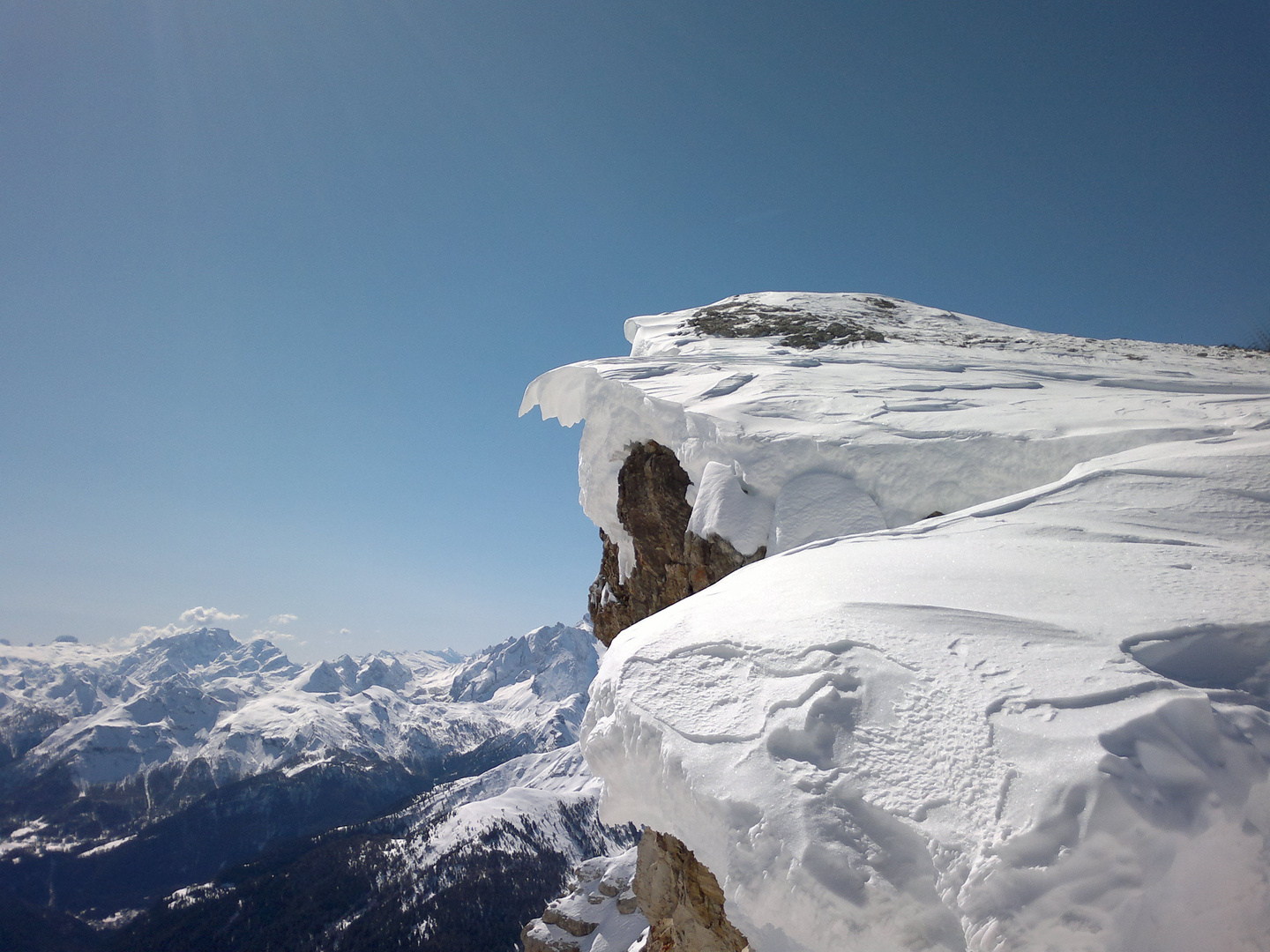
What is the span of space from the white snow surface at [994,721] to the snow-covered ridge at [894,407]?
0.81 metres

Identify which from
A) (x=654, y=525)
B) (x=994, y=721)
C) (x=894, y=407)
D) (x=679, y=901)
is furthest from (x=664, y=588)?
(x=994, y=721)

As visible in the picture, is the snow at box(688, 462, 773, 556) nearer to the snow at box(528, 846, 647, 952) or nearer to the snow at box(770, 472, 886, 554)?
the snow at box(770, 472, 886, 554)

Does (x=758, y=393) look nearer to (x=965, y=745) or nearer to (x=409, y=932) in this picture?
(x=965, y=745)

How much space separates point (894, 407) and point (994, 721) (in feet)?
24.2

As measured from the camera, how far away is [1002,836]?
260cm

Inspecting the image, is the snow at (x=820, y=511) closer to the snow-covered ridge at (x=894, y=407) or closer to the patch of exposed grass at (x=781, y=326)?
the snow-covered ridge at (x=894, y=407)

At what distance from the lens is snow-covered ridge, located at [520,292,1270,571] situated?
7.67 metres

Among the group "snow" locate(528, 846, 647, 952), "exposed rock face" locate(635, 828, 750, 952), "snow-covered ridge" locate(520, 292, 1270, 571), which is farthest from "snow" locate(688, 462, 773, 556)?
"snow" locate(528, 846, 647, 952)

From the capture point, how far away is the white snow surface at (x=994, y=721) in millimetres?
2428

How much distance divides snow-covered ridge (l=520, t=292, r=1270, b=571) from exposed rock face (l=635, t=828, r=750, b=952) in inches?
165

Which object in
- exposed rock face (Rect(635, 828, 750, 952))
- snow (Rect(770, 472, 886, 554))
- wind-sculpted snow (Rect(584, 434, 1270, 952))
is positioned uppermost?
snow (Rect(770, 472, 886, 554))

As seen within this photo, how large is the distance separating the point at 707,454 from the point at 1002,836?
770 cm

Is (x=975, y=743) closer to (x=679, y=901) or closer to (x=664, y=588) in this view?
(x=679, y=901)

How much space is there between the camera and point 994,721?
3.05 metres
